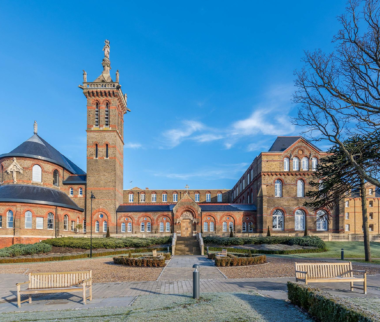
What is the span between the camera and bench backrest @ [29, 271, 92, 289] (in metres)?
10.1

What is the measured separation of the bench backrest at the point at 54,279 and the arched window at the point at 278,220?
120 feet

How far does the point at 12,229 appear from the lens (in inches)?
1385

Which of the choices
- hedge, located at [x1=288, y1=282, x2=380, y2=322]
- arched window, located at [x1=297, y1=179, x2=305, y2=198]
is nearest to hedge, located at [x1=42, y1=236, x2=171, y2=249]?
arched window, located at [x1=297, y1=179, x2=305, y2=198]

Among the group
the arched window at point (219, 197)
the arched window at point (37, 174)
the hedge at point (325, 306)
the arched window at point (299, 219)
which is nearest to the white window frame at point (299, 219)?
the arched window at point (299, 219)

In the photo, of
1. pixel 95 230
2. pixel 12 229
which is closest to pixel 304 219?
pixel 95 230

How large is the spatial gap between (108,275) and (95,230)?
95.7ft

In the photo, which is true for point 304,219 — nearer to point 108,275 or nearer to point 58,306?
point 108,275

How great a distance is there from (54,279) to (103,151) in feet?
117

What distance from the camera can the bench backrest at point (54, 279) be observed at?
33.0ft

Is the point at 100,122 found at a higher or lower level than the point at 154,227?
higher

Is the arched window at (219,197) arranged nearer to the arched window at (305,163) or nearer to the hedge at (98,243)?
the arched window at (305,163)

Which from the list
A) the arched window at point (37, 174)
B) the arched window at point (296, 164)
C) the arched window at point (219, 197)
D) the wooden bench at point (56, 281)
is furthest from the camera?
the arched window at point (219, 197)

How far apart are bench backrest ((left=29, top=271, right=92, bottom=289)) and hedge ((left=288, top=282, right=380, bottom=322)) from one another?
22.6 ft

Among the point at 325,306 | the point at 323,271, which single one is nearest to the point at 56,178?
the point at 323,271
